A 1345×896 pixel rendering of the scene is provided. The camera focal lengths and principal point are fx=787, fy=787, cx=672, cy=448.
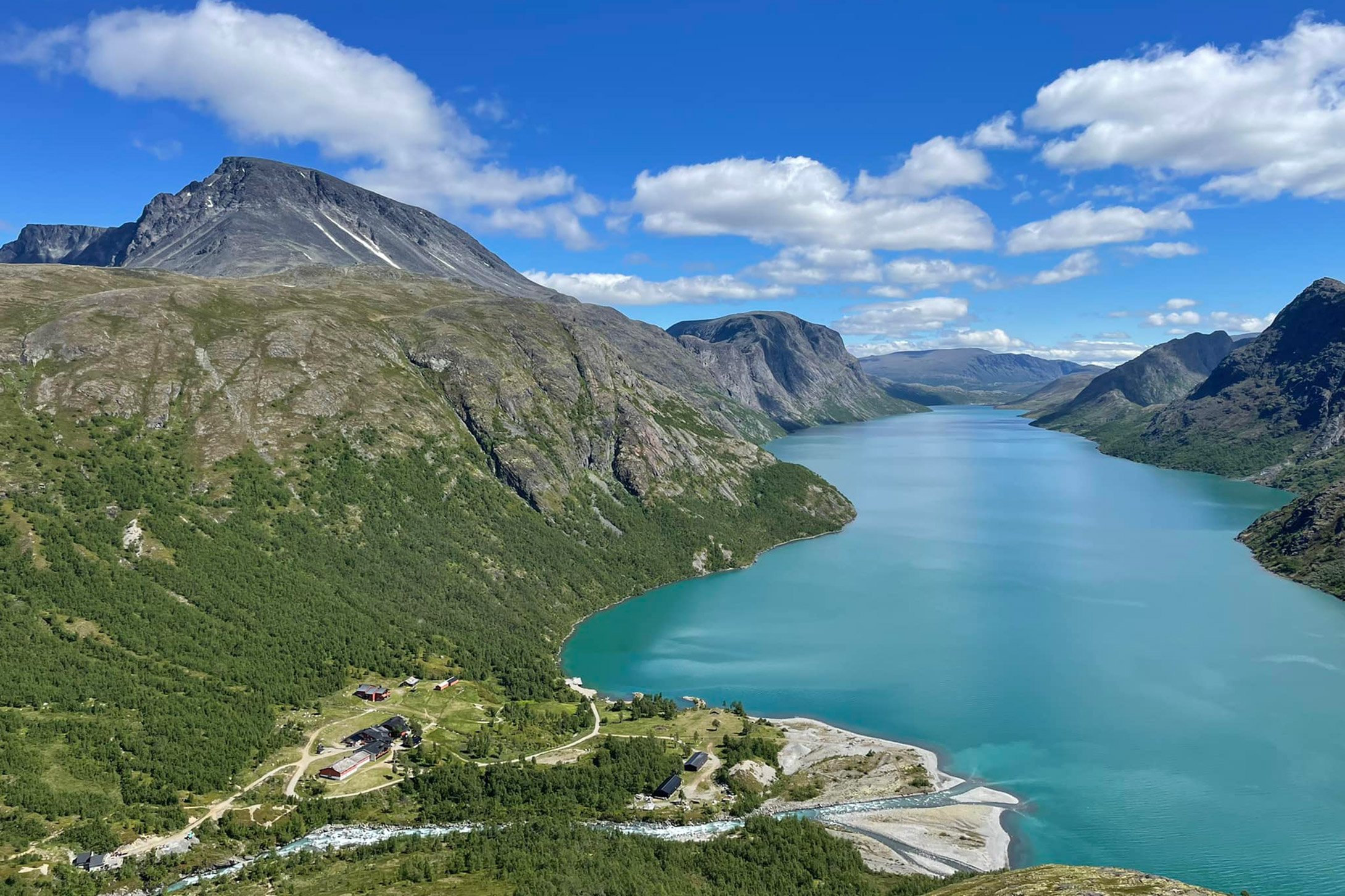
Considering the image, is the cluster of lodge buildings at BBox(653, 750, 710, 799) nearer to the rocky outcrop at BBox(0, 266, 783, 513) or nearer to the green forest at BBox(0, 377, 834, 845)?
the green forest at BBox(0, 377, 834, 845)

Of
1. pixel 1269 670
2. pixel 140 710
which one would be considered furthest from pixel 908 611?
pixel 140 710

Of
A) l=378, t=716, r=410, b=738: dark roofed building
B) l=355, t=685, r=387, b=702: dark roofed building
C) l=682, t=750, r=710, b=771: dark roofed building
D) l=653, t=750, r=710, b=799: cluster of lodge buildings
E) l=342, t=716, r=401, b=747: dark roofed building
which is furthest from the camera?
l=355, t=685, r=387, b=702: dark roofed building

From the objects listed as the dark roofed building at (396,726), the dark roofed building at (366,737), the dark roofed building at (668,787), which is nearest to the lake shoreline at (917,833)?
the dark roofed building at (668,787)

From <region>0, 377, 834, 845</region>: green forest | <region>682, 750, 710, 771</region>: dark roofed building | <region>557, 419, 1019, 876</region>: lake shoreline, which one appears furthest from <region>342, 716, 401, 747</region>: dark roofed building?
<region>682, 750, 710, 771</region>: dark roofed building

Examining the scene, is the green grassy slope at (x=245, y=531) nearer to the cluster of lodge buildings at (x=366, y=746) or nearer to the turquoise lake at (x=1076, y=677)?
the cluster of lodge buildings at (x=366, y=746)

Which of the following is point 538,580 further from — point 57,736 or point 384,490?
point 57,736
